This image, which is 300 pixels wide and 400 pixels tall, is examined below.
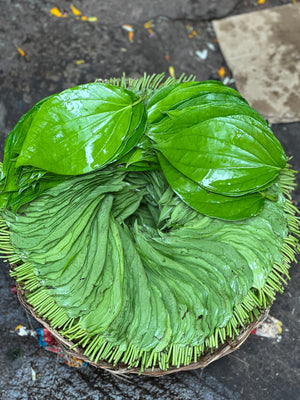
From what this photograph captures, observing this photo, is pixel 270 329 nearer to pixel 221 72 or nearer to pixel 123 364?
pixel 123 364

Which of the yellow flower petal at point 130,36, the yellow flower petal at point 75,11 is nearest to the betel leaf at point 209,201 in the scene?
the yellow flower petal at point 130,36

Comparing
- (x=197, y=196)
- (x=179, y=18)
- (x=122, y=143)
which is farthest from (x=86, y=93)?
(x=179, y=18)

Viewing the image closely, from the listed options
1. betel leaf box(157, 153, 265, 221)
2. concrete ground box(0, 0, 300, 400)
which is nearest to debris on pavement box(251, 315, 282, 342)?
concrete ground box(0, 0, 300, 400)

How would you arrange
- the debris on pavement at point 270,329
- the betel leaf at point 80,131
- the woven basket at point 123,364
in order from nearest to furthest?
1. the betel leaf at point 80,131
2. the woven basket at point 123,364
3. the debris on pavement at point 270,329

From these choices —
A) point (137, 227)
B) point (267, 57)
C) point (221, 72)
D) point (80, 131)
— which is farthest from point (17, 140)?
point (267, 57)

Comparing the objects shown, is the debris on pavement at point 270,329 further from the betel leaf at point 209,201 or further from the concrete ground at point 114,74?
the betel leaf at point 209,201
